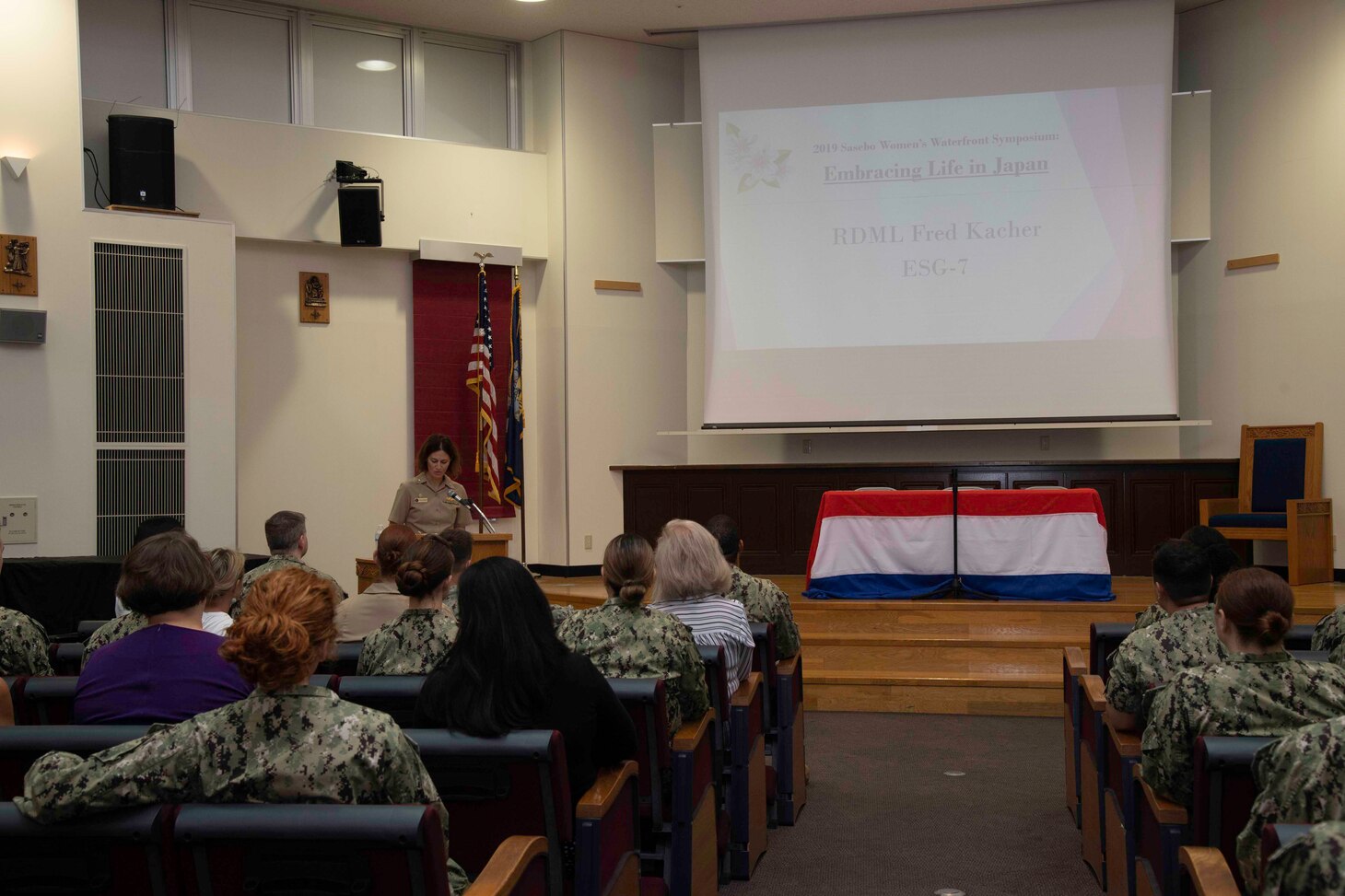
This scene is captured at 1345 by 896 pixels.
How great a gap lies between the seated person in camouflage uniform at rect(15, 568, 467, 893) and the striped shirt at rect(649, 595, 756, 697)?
75.2 inches

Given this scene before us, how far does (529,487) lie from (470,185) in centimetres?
232

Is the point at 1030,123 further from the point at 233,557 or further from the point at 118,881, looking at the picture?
the point at 118,881

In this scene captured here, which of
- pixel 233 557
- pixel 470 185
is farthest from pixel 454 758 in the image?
pixel 470 185

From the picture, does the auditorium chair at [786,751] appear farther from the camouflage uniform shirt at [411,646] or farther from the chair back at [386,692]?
the chair back at [386,692]

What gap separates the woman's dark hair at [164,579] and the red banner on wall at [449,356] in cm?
641

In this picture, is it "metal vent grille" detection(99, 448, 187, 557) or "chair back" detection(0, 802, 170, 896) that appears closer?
"chair back" detection(0, 802, 170, 896)

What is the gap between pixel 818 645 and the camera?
22.5ft

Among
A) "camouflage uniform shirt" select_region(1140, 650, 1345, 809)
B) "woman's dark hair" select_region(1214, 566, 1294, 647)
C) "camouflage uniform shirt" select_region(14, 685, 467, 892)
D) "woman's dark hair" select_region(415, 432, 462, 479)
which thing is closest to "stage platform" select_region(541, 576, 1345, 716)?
"woman's dark hair" select_region(415, 432, 462, 479)

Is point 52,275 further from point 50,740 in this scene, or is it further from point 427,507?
point 50,740

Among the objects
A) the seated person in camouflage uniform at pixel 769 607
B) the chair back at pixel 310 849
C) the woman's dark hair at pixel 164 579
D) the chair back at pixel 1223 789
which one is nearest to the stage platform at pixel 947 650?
the seated person in camouflage uniform at pixel 769 607

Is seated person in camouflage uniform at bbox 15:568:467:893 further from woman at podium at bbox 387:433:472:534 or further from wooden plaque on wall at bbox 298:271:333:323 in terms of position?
wooden plaque on wall at bbox 298:271:333:323

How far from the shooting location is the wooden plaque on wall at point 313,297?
8609 mm

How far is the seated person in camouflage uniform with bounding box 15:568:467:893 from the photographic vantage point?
1.81 metres

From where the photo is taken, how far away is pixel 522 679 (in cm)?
243
